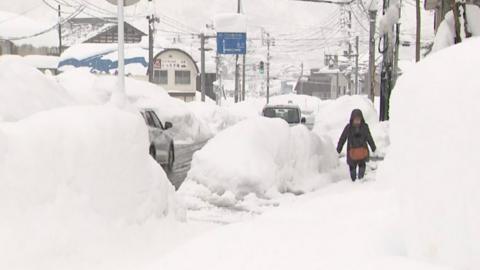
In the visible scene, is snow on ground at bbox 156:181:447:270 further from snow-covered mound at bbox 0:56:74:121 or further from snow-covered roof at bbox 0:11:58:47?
snow-covered roof at bbox 0:11:58:47

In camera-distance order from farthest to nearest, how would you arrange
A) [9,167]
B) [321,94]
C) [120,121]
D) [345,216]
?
1. [321,94]
2. [120,121]
3. [9,167]
4. [345,216]

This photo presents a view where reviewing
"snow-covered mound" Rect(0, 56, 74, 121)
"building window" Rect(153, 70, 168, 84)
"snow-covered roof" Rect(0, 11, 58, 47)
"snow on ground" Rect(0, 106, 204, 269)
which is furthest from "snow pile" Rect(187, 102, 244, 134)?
"snow-covered roof" Rect(0, 11, 58, 47)

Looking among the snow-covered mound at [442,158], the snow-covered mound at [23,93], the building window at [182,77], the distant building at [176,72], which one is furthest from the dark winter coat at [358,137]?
the building window at [182,77]

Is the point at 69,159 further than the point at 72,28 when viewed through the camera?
No

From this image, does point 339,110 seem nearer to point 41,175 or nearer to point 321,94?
point 41,175

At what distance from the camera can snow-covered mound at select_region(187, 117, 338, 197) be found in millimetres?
11078

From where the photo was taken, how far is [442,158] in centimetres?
292

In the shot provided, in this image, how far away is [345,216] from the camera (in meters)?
4.49

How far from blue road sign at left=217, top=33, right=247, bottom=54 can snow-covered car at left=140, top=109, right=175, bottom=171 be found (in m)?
21.4

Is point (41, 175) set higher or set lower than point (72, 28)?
lower

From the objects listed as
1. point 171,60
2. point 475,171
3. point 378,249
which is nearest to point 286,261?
point 378,249

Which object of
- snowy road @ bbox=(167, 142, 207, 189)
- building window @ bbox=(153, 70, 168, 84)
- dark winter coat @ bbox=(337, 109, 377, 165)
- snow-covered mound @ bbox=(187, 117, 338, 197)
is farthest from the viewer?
building window @ bbox=(153, 70, 168, 84)

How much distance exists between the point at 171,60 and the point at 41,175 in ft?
186

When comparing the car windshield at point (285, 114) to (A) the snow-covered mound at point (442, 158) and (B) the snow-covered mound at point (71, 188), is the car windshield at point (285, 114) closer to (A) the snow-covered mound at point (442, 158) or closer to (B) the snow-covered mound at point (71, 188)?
(B) the snow-covered mound at point (71, 188)
